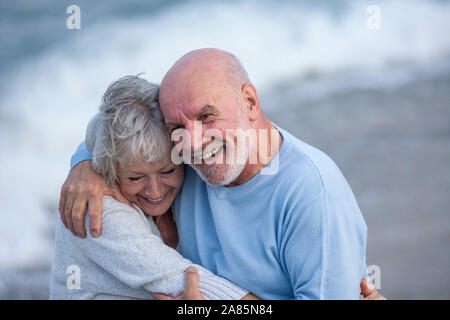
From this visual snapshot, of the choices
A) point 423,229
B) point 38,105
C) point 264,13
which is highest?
point 264,13

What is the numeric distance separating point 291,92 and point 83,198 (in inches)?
200

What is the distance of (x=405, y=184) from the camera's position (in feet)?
15.3

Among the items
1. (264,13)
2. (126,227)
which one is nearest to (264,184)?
(126,227)

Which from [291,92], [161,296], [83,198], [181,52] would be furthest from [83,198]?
[181,52]

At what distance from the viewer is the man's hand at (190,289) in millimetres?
1854

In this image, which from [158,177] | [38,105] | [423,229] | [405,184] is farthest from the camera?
[38,105]

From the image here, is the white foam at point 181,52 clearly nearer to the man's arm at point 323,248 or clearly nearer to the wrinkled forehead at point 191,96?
the wrinkled forehead at point 191,96

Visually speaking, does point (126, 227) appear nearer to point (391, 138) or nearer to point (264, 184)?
point (264, 184)

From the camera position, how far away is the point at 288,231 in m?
1.84

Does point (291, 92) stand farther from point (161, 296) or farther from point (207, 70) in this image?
point (161, 296)

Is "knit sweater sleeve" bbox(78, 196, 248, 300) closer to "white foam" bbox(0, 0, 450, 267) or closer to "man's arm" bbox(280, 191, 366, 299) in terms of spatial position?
"man's arm" bbox(280, 191, 366, 299)

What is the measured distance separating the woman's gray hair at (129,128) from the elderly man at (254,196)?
2.6 inches

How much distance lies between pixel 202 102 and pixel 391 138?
3.85 m

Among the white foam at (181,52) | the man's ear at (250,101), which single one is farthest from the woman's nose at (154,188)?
the white foam at (181,52)
